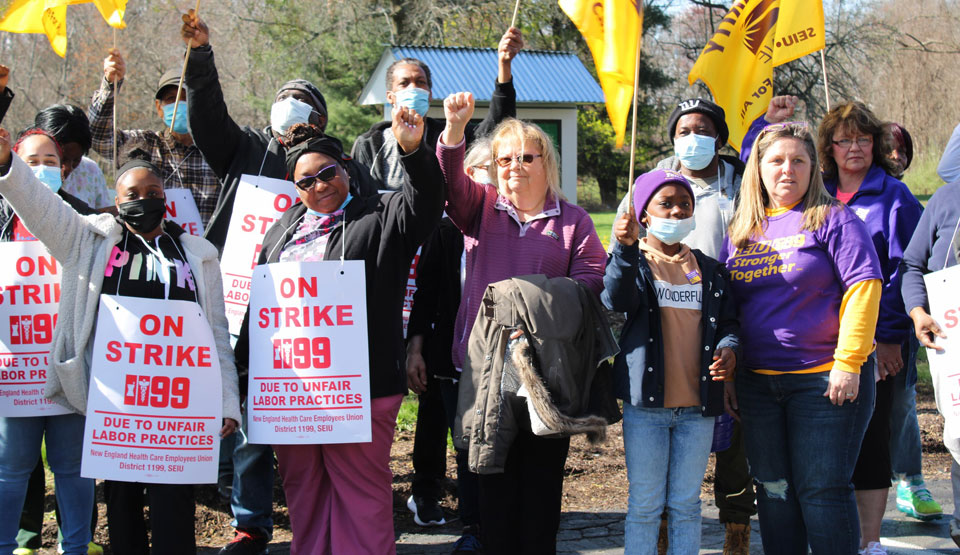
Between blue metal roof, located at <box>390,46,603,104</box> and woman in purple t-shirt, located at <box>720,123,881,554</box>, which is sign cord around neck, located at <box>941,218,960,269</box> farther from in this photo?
blue metal roof, located at <box>390,46,603,104</box>

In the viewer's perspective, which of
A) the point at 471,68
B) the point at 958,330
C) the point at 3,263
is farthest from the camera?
the point at 471,68

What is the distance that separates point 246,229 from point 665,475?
2.37 m

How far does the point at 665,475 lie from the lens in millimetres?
3969

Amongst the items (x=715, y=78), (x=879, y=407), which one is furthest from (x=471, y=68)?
(x=879, y=407)

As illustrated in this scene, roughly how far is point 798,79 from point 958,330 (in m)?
24.1

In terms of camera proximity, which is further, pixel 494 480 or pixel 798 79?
pixel 798 79

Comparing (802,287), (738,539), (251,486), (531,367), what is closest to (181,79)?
(251,486)

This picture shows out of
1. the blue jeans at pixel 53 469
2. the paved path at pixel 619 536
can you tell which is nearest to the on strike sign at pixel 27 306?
the blue jeans at pixel 53 469

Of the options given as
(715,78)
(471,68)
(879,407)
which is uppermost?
(471,68)

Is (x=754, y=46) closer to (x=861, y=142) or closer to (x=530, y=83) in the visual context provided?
(x=861, y=142)

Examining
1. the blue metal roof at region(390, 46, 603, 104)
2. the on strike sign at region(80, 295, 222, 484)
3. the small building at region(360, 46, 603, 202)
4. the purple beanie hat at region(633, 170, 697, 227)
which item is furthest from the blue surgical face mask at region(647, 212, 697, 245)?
the small building at region(360, 46, 603, 202)

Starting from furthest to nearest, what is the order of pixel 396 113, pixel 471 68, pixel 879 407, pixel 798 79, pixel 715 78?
pixel 798 79 → pixel 471 68 → pixel 715 78 → pixel 879 407 → pixel 396 113

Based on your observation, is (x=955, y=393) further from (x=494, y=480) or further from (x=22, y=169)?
(x=22, y=169)

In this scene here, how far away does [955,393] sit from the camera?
13.0ft
